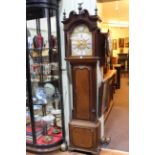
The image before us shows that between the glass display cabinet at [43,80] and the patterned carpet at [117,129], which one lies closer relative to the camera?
the glass display cabinet at [43,80]

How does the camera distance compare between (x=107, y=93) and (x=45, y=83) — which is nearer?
(x=45, y=83)

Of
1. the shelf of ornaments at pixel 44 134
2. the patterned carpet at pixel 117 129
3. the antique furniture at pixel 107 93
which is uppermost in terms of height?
the antique furniture at pixel 107 93

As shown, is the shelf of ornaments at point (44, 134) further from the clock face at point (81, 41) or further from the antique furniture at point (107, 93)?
the clock face at point (81, 41)

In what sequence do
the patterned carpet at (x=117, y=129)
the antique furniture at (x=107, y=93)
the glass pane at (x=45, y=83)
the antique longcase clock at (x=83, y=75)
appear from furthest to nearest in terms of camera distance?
the antique furniture at (x=107, y=93) → the patterned carpet at (x=117, y=129) → the glass pane at (x=45, y=83) → the antique longcase clock at (x=83, y=75)

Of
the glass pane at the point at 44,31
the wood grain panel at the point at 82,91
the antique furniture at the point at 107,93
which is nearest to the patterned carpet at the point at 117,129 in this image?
the antique furniture at the point at 107,93

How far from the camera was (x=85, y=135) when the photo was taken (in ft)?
9.58

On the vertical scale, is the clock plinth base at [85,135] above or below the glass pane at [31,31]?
below

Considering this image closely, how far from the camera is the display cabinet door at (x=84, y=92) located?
2.84 metres

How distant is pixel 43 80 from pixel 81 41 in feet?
2.67

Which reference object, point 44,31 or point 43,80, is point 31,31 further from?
point 43,80

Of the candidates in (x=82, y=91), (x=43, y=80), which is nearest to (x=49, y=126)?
(x=43, y=80)
